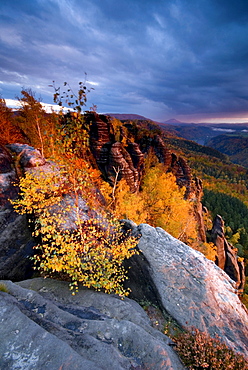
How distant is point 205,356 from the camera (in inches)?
268

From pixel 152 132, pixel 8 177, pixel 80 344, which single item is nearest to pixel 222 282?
pixel 80 344

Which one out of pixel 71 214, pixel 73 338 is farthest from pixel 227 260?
pixel 73 338

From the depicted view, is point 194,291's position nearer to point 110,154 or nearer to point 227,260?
point 110,154

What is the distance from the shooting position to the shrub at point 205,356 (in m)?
6.45

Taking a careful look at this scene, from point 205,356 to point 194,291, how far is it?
14.7 feet

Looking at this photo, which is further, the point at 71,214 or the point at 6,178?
the point at 6,178

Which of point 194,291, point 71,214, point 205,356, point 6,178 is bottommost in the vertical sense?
point 194,291

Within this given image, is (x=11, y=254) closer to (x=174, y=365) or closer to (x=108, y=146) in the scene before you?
(x=174, y=365)

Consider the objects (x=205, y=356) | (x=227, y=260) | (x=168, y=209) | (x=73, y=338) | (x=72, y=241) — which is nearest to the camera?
(x=73, y=338)

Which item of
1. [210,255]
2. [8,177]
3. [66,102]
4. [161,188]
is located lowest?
[210,255]

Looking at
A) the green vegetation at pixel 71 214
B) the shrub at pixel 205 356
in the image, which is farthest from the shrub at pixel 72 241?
the shrub at pixel 205 356

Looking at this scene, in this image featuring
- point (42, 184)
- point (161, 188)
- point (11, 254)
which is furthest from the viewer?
point (161, 188)

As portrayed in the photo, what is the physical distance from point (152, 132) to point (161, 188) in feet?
103

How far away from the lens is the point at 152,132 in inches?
2516
